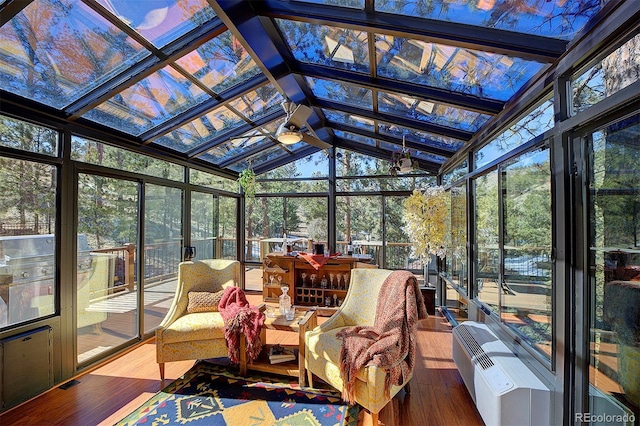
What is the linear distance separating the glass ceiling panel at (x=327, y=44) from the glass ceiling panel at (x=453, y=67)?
0.56ft

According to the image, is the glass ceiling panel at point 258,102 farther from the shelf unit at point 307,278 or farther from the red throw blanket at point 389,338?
the red throw blanket at point 389,338

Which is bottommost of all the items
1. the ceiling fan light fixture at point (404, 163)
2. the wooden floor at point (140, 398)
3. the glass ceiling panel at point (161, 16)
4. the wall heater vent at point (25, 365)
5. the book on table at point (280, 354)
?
the wooden floor at point (140, 398)

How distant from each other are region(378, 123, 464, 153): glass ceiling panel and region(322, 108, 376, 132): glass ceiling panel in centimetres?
18

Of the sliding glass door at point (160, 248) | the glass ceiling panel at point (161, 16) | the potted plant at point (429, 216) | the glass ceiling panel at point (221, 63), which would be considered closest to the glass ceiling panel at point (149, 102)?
the glass ceiling panel at point (221, 63)

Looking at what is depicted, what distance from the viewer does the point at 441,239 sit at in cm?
402

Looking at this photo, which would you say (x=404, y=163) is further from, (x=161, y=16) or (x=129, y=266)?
(x=129, y=266)

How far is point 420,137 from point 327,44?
231 cm

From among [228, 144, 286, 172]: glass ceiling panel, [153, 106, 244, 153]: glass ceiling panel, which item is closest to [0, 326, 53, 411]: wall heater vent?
[153, 106, 244, 153]: glass ceiling panel

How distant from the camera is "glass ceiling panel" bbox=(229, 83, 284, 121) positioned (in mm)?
3568

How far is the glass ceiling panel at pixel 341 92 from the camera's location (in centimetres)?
329

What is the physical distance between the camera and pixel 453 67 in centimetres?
238

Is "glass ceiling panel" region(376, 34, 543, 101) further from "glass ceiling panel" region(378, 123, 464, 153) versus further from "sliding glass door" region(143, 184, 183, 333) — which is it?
"sliding glass door" region(143, 184, 183, 333)

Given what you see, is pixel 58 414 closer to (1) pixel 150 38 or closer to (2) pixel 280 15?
(1) pixel 150 38

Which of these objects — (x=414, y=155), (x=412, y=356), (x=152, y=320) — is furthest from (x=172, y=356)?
(x=414, y=155)
